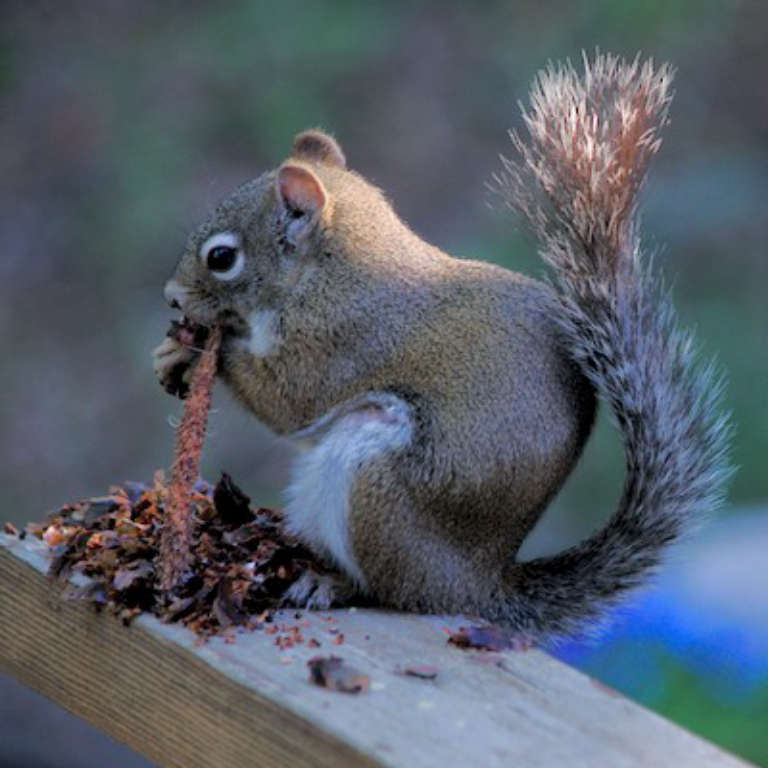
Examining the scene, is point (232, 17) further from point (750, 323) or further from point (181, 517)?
point (181, 517)

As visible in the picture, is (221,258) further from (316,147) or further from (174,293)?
(316,147)

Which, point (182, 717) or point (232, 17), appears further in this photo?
point (232, 17)

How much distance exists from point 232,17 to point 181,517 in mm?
4279

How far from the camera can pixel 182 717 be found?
6.08ft

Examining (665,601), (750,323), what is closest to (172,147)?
(750,323)

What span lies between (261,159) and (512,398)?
3600mm

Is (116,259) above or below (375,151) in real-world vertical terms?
below

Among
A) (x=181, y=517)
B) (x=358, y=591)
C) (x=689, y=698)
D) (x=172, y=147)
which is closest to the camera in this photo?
(x=181, y=517)

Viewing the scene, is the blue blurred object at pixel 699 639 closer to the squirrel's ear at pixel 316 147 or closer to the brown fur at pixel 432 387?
the brown fur at pixel 432 387

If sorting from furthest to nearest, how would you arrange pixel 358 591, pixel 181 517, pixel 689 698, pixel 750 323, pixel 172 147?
pixel 172 147 → pixel 750 323 → pixel 689 698 → pixel 358 591 → pixel 181 517

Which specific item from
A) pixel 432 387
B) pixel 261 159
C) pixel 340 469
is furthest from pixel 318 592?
pixel 261 159

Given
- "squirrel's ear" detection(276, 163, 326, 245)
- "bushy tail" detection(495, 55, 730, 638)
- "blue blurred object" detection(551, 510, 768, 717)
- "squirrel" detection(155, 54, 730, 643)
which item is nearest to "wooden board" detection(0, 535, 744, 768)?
"squirrel" detection(155, 54, 730, 643)

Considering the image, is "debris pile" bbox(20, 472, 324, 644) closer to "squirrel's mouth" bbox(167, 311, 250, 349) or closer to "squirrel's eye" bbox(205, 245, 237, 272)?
"squirrel's mouth" bbox(167, 311, 250, 349)

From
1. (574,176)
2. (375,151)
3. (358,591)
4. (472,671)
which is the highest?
(375,151)
